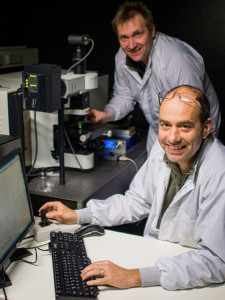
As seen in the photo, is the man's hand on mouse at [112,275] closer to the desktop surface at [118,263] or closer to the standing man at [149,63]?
the desktop surface at [118,263]

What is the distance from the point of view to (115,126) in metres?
2.75

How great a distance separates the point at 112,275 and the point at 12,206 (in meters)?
0.41

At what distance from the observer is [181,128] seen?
148 centimetres

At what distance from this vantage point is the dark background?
9.60ft

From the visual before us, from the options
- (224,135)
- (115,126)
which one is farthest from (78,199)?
(224,135)

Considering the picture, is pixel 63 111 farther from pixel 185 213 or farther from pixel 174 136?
pixel 185 213

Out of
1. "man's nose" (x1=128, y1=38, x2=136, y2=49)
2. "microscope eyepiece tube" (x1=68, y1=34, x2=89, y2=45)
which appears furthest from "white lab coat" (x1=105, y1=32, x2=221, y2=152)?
"microscope eyepiece tube" (x1=68, y1=34, x2=89, y2=45)

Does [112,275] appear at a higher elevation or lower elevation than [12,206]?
lower

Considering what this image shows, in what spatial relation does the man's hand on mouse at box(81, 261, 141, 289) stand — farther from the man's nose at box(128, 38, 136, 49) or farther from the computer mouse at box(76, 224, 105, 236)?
the man's nose at box(128, 38, 136, 49)

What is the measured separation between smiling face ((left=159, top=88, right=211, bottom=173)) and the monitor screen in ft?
1.88

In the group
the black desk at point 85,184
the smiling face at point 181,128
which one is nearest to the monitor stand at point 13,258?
the black desk at point 85,184

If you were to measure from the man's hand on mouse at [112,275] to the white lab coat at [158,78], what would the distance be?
1.32 metres

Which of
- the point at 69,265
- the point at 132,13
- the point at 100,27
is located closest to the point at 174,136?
the point at 69,265

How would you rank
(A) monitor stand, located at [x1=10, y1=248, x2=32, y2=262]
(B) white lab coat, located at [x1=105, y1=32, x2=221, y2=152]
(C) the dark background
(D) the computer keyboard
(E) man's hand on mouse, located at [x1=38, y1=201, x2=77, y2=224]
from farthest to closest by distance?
(C) the dark background → (B) white lab coat, located at [x1=105, y1=32, x2=221, y2=152] → (E) man's hand on mouse, located at [x1=38, y1=201, x2=77, y2=224] → (A) monitor stand, located at [x1=10, y1=248, x2=32, y2=262] → (D) the computer keyboard
